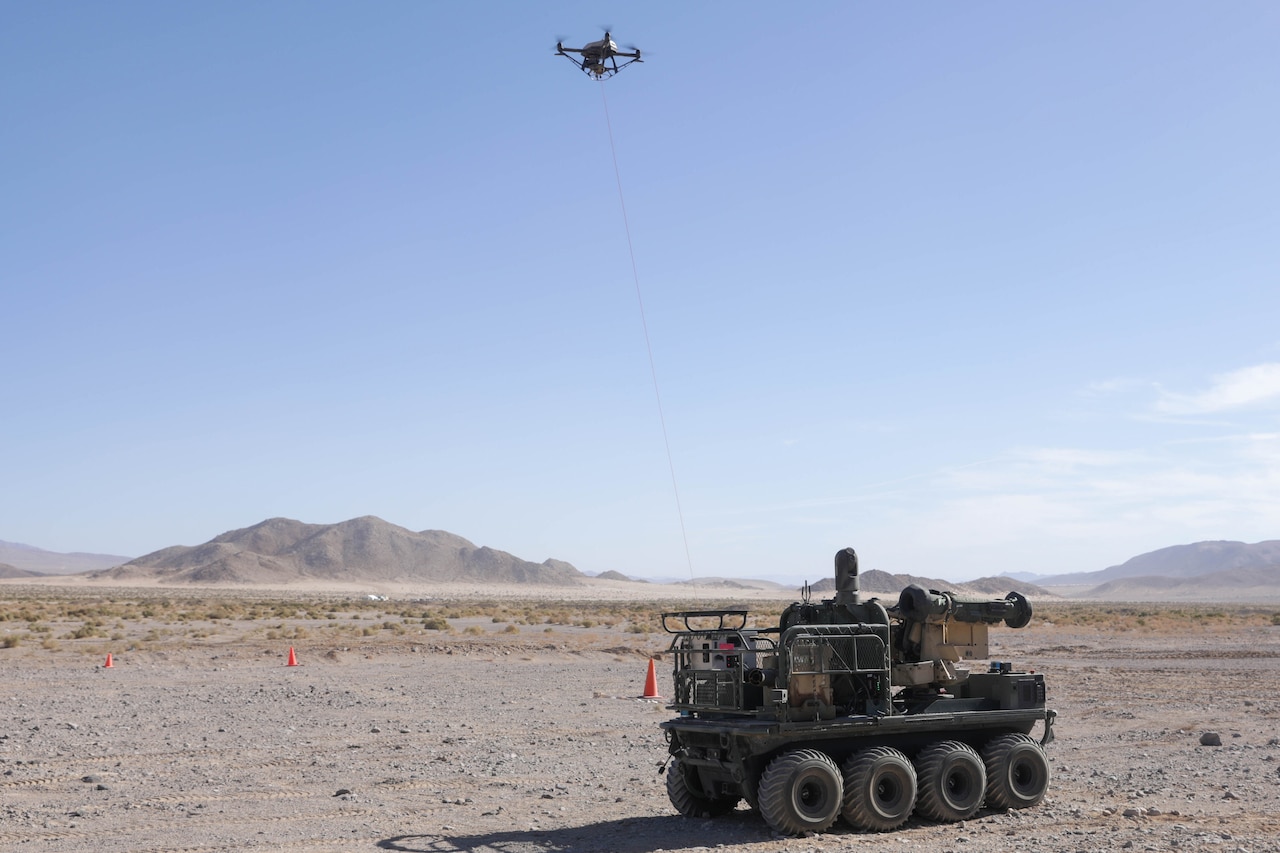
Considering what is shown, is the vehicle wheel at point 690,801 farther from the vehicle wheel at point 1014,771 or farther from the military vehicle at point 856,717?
the vehicle wheel at point 1014,771

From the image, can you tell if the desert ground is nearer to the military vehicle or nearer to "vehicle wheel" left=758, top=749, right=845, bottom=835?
"vehicle wheel" left=758, top=749, right=845, bottom=835

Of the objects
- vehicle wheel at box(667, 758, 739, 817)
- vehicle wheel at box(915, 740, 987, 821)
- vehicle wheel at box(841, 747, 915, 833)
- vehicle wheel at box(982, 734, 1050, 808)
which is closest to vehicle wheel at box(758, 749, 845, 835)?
vehicle wheel at box(841, 747, 915, 833)

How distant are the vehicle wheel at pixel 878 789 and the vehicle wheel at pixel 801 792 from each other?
15cm

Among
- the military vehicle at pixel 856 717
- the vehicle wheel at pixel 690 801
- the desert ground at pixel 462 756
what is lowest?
the desert ground at pixel 462 756

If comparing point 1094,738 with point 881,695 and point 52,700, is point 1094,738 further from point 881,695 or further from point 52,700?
point 52,700

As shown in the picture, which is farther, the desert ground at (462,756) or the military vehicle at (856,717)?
the desert ground at (462,756)

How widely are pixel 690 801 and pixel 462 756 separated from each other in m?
5.60

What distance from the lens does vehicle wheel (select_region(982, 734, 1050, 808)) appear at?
12.5 m

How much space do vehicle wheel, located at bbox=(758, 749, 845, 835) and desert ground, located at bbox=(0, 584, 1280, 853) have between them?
0.75 ft

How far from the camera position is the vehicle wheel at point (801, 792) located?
36.7 ft

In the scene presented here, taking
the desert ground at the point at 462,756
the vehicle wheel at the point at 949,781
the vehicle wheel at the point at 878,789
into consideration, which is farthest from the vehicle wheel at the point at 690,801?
the vehicle wheel at the point at 949,781

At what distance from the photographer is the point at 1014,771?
12734mm

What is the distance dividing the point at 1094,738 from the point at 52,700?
2024cm

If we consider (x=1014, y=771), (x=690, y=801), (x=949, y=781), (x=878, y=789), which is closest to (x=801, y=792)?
(x=878, y=789)
